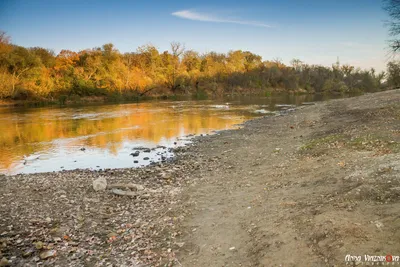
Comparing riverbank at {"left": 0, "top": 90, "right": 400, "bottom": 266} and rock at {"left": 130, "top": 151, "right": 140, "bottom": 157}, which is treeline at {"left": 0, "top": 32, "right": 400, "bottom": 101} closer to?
rock at {"left": 130, "top": 151, "right": 140, "bottom": 157}

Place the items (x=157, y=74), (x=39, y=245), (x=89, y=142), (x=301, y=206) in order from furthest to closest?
(x=157, y=74) < (x=89, y=142) < (x=301, y=206) < (x=39, y=245)

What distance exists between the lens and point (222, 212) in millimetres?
8875

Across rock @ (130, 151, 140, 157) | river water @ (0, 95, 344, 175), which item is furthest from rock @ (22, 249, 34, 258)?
rock @ (130, 151, 140, 157)

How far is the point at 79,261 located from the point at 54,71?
73.4 metres

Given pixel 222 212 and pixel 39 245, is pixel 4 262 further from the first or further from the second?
pixel 222 212

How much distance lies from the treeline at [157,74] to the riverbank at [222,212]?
58.5 m

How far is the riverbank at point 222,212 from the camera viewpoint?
605 cm

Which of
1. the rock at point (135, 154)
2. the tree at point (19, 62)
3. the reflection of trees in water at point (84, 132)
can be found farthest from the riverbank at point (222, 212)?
the tree at point (19, 62)

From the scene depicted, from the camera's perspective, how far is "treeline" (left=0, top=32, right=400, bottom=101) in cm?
6272

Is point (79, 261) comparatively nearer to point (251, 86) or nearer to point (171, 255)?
point (171, 255)

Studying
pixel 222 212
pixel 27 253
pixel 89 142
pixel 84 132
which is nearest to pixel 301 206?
pixel 222 212

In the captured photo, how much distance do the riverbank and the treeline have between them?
2303 inches

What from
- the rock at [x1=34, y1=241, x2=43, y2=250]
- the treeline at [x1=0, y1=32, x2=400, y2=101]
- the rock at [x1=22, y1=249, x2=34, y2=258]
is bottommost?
the rock at [x1=22, y1=249, x2=34, y2=258]

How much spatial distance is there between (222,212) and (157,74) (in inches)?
3383
